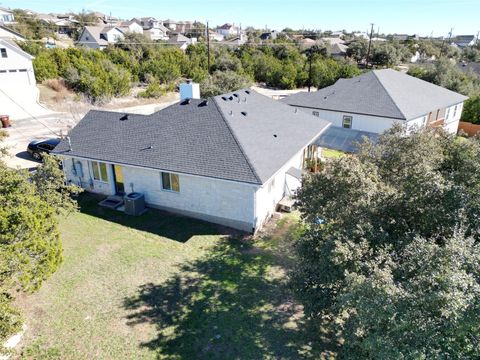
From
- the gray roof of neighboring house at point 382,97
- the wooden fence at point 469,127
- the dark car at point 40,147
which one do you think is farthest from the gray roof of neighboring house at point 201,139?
the wooden fence at point 469,127

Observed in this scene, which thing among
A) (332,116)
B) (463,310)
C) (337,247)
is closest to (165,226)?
(337,247)

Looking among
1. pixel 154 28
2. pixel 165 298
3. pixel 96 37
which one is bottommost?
pixel 165 298

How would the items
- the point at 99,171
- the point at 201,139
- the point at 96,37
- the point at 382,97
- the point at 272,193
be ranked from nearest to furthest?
1. the point at 272,193
2. the point at 201,139
3. the point at 99,171
4. the point at 382,97
5. the point at 96,37

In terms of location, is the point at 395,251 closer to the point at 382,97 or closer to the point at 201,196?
the point at 201,196

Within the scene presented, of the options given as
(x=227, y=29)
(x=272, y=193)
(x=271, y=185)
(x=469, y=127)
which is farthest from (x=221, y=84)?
(x=227, y=29)

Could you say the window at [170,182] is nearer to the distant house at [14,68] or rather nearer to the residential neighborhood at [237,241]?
the residential neighborhood at [237,241]

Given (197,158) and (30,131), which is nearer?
(197,158)

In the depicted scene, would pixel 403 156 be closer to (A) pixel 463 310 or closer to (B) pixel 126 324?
(A) pixel 463 310

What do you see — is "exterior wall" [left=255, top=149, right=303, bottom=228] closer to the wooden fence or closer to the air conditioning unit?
the air conditioning unit
